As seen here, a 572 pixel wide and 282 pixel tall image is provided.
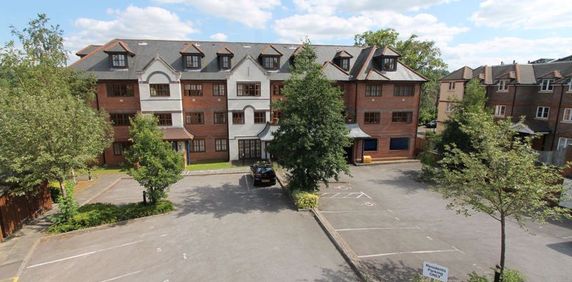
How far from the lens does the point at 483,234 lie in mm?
16719

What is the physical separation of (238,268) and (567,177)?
21737 millimetres

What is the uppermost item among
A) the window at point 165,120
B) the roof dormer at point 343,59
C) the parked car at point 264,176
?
the roof dormer at point 343,59

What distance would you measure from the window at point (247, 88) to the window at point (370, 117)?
12169mm

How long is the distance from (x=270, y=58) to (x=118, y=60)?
1564 centimetres

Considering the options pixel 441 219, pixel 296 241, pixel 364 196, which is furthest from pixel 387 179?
pixel 296 241

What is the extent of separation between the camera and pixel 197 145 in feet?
108

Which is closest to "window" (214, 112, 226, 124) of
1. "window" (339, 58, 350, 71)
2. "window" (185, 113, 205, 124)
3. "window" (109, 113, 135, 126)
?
"window" (185, 113, 205, 124)

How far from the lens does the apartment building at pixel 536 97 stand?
30.3 metres

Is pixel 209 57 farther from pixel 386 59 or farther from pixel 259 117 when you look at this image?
pixel 386 59

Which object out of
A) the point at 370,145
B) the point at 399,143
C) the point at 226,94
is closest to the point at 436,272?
the point at 370,145

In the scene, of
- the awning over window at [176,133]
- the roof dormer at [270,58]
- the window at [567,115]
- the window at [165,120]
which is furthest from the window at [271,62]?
the window at [567,115]

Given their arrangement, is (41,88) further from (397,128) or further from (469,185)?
(397,128)

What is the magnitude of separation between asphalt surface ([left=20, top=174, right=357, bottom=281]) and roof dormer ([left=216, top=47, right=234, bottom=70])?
17004 mm

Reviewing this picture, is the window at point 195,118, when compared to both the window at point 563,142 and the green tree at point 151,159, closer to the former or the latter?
the green tree at point 151,159
